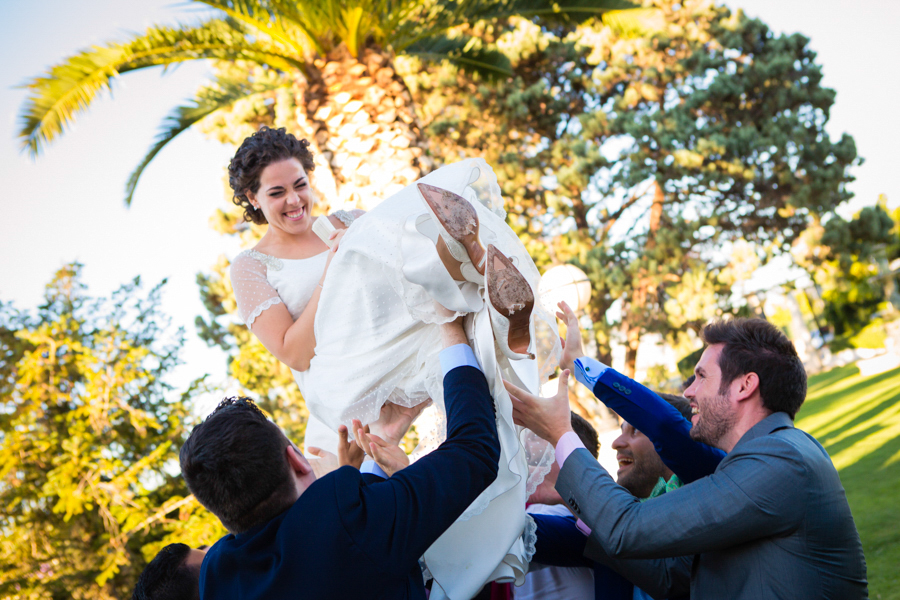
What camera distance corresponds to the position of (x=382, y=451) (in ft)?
7.54

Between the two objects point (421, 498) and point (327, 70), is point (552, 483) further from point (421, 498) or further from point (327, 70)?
point (327, 70)

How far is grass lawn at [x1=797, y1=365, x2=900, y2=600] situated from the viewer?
6148 millimetres

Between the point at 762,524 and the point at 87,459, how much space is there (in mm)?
6319

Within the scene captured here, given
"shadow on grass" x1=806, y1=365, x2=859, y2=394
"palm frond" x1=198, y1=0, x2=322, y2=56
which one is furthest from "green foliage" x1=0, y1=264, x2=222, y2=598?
"shadow on grass" x1=806, y1=365, x2=859, y2=394

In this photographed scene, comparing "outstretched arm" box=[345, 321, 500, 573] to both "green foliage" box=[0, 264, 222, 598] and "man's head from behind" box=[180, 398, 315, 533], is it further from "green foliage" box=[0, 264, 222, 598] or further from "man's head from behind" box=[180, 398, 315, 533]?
"green foliage" box=[0, 264, 222, 598]

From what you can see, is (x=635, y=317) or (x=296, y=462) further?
(x=635, y=317)

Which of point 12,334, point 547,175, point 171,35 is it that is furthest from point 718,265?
point 12,334

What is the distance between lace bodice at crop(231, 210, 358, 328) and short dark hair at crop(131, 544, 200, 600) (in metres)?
1.01

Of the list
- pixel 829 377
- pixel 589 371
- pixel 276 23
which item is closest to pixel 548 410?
pixel 589 371

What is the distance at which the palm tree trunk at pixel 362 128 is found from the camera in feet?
17.8

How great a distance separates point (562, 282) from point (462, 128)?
7.10 meters

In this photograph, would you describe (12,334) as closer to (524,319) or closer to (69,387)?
(69,387)

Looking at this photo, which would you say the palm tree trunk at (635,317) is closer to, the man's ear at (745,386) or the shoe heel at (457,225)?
the man's ear at (745,386)

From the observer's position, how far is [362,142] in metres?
5.43
